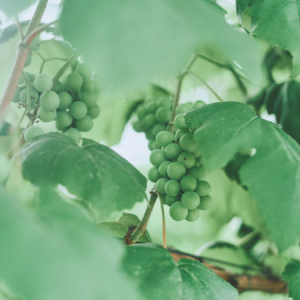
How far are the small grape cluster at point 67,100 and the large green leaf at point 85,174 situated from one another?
74mm

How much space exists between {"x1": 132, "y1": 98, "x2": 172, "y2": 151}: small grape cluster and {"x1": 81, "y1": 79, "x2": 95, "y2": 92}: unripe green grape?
0.13 metres

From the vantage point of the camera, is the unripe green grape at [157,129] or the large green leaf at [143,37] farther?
the unripe green grape at [157,129]

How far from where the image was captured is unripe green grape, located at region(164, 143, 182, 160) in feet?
1.70

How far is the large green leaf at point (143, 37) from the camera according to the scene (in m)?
0.26

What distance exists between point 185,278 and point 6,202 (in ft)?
0.81

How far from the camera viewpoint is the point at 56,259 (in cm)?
24

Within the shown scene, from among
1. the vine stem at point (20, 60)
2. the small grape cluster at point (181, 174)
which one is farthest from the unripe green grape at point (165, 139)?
the vine stem at point (20, 60)

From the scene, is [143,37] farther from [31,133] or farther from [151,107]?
[151,107]

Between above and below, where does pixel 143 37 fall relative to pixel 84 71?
above

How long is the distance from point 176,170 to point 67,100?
7.3 inches

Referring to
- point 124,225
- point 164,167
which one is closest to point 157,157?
point 164,167

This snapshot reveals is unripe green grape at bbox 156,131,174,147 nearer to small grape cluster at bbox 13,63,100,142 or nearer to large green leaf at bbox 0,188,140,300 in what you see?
small grape cluster at bbox 13,63,100,142

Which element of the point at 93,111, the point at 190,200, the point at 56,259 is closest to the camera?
the point at 56,259

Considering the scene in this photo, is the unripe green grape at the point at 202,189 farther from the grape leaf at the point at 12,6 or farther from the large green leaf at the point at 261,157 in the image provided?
the grape leaf at the point at 12,6
